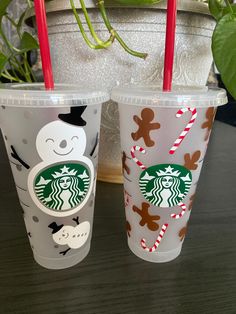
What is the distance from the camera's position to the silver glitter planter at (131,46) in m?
0.38

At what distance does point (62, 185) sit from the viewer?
11.0 inches

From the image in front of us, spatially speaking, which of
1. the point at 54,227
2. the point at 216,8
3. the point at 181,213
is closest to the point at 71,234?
the point at 54,227

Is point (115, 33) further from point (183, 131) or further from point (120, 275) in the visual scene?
point (120, 275)

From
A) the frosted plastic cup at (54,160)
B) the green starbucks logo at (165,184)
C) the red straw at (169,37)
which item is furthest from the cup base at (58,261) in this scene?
the red straw at (169,37)

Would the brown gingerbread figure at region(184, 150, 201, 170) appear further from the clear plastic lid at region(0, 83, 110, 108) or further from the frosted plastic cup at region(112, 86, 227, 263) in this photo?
the clear plastic lid at region(0, 83, 110, 108)

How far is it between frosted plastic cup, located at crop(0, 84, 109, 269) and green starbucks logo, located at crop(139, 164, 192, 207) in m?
0.06

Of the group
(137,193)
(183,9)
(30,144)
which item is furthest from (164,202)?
(183,9)

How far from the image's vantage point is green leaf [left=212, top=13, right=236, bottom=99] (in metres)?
0.30

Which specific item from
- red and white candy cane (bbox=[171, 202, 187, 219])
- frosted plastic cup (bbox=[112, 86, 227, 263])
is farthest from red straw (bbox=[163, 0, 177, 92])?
red and white candy cane (bbox=[171, 202, 187, 219])

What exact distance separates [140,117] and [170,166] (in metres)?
0.06

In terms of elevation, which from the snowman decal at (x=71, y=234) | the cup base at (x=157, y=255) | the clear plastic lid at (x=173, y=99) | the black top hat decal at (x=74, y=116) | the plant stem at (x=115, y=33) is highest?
the plant stem at (x=115, y=33)

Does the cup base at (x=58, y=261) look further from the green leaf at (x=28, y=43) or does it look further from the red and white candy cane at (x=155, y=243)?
the green leaf at (x=28, y=43)

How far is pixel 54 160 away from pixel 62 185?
0.03m

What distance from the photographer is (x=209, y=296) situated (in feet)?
0.89
